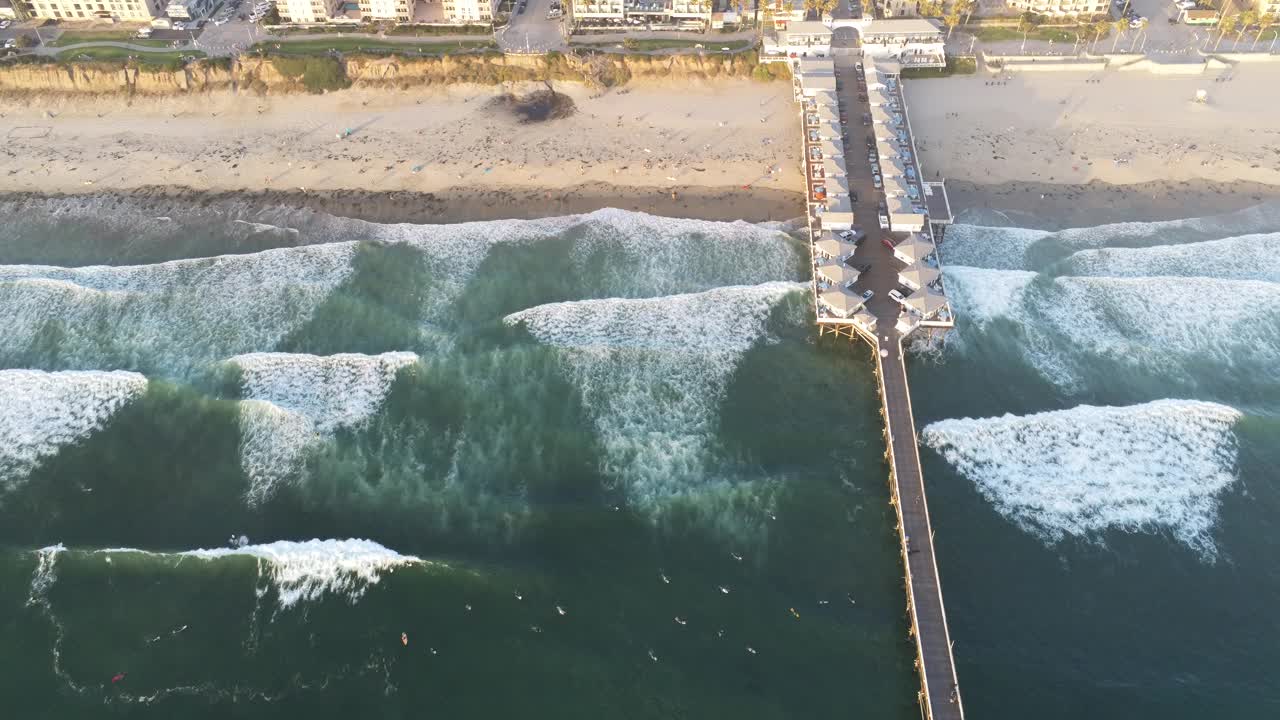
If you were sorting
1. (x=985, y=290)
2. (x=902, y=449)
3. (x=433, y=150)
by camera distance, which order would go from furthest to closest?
(x=433, y=150), (x=985, y=290), (x=902, y=449)

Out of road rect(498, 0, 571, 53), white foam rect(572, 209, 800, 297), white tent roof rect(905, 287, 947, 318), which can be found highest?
road rect(498, 0, 571, 53)

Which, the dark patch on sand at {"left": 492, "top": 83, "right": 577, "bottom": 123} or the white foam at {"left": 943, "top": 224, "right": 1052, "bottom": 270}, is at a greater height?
the dark patch on sand at {"left": 492, "top": 83, "right": 577, "bottom": 123}

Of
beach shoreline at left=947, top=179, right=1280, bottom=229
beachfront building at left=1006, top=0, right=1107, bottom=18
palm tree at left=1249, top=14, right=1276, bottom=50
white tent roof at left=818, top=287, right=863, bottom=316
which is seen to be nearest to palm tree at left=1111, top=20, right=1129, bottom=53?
beachfront building at left=1006, top=0, right=1107, bottom=18

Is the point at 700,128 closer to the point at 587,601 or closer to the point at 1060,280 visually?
the point at 1060,280

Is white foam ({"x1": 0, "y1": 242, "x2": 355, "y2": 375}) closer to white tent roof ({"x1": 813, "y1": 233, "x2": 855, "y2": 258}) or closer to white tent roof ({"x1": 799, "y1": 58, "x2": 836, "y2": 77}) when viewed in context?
white tent roof ({"x1": 813, "y1": 233, "x2": 855, "y2": 258})

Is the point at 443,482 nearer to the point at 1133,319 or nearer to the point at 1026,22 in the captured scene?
the point at 1133,319

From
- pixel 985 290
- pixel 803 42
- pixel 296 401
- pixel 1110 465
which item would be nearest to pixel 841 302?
pixel 985 290

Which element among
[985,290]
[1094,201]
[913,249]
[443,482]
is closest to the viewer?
[443,482]

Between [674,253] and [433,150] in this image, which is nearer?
[674,253]
